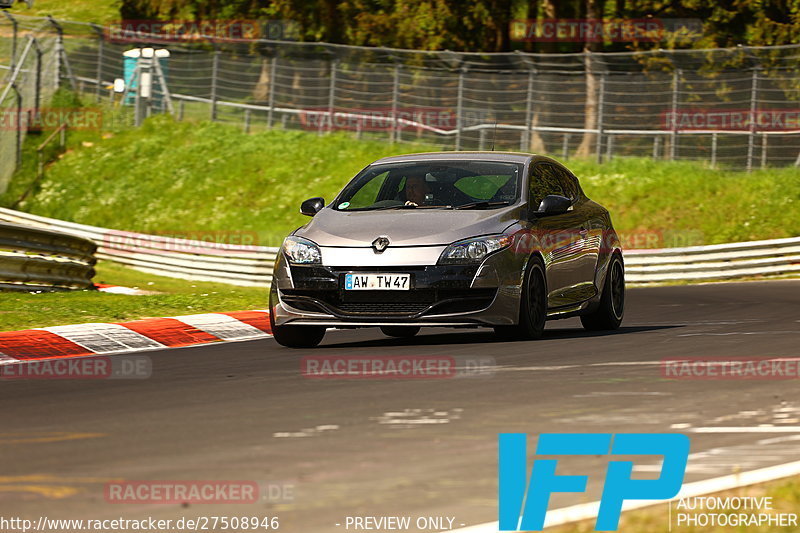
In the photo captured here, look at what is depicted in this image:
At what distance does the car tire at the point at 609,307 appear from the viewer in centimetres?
1377

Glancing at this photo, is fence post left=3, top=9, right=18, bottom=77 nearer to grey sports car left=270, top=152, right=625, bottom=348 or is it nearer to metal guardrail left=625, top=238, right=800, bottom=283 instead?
metal guardrail left=625, top=238, right=800, bottom=283

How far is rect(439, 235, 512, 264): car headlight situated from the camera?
11.3 meters

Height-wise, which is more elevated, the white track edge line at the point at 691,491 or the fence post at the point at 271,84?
the white track edge line at the point at 691,491

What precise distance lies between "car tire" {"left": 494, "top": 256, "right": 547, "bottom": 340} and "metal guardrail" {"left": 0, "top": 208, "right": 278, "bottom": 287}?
14.2 meters

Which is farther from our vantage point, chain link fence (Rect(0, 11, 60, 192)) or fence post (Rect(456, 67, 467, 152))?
chain link fence (Rect(0, 11, 60, 192))

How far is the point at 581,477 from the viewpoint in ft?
19.4

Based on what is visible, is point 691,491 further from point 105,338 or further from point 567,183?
point 567,183

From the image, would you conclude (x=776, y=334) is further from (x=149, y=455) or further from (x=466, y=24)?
(x=466, y=24)

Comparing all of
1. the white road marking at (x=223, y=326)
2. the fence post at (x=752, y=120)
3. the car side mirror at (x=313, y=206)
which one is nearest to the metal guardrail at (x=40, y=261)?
the white road marking at (x=223, y=326)

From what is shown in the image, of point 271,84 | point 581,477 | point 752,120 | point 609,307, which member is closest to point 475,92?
point 271,84

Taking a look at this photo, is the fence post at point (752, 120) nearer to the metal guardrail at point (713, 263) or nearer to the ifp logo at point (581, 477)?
the metal guardrail at point (713, 263)

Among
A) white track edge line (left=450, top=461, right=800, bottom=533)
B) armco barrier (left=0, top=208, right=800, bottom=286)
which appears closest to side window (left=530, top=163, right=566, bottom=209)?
white track edge line (left=450, top=461, right=800, bottom=533)

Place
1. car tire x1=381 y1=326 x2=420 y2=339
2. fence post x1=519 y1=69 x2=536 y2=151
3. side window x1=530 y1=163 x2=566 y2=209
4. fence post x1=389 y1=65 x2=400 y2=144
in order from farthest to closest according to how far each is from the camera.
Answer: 1. fence post x1=389 y1=65 x2=400 y2=144
2. fence post x1=519 y1=69 x2=536 y2=151
3. car tire x1=381 y1=326 x2=420 y2=339
4. side window x1=530 y1=163 x2=566 y2=209

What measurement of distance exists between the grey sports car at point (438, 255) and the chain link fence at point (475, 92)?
44.1 ft
